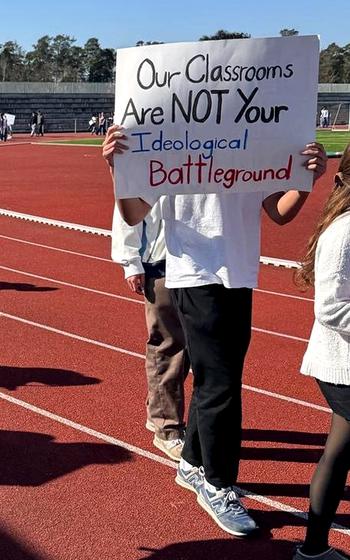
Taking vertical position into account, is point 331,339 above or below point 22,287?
above

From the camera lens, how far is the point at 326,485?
2.98 m

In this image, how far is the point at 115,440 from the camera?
4523 mm

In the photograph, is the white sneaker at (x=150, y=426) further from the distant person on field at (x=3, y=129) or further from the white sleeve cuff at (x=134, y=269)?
the distant person on field at (x=3, y=129)

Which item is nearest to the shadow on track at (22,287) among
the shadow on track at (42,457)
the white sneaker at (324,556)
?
the shadow on track at (42,457)

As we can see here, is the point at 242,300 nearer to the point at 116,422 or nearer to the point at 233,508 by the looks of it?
the point at 233,508

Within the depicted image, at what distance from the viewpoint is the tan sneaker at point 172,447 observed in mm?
4223

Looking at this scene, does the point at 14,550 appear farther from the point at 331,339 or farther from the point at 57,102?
the point at 57,102

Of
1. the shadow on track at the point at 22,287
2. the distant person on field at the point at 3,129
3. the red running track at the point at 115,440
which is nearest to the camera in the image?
the red running track at the point at 115,440

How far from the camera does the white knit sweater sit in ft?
9.05

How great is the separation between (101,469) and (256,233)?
1702mm

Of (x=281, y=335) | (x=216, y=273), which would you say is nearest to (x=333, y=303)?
(x=216, y=273)

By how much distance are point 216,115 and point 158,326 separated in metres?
1.34

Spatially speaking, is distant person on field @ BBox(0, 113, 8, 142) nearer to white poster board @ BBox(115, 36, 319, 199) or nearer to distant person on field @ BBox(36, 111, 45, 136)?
distant person on field @ BBox(36, 111, 45, 136)

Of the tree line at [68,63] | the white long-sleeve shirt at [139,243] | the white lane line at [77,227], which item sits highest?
the tree line at [68,63]
